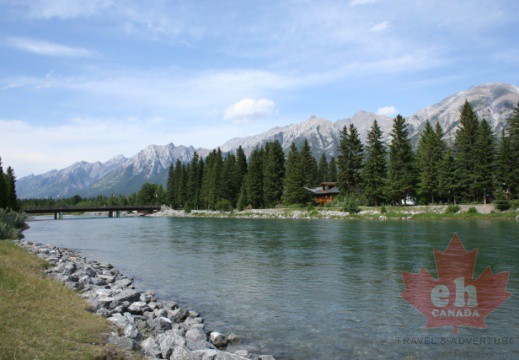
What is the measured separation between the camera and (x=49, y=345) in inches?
286

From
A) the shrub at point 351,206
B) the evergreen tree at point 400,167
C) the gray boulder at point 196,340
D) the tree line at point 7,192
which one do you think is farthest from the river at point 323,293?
the tree line at point 7,192

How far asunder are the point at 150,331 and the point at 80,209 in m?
112

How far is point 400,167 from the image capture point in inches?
2913

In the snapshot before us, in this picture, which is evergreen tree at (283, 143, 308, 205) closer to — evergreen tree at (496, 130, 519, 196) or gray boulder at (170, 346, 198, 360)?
evergreen tree at (496, 130, 519, 196)

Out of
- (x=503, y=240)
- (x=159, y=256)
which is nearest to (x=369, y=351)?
(x=159, y=256)

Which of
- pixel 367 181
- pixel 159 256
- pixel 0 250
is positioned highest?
pixel 367 181

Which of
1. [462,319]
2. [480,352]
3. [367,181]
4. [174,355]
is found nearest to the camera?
[174,355]

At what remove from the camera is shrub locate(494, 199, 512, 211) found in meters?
53.2

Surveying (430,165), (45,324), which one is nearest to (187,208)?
(430,165)

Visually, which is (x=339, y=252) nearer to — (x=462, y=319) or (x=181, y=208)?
(x=462, y=319)

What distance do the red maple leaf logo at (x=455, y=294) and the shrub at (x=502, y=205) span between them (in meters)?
39.7

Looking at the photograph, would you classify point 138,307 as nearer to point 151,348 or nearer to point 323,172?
point 151,348

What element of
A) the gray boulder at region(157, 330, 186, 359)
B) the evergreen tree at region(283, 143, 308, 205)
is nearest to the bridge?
the evergreen tree at region(283, 143, 308, 205)

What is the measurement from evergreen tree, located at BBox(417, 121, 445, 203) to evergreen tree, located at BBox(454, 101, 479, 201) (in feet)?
10.8
